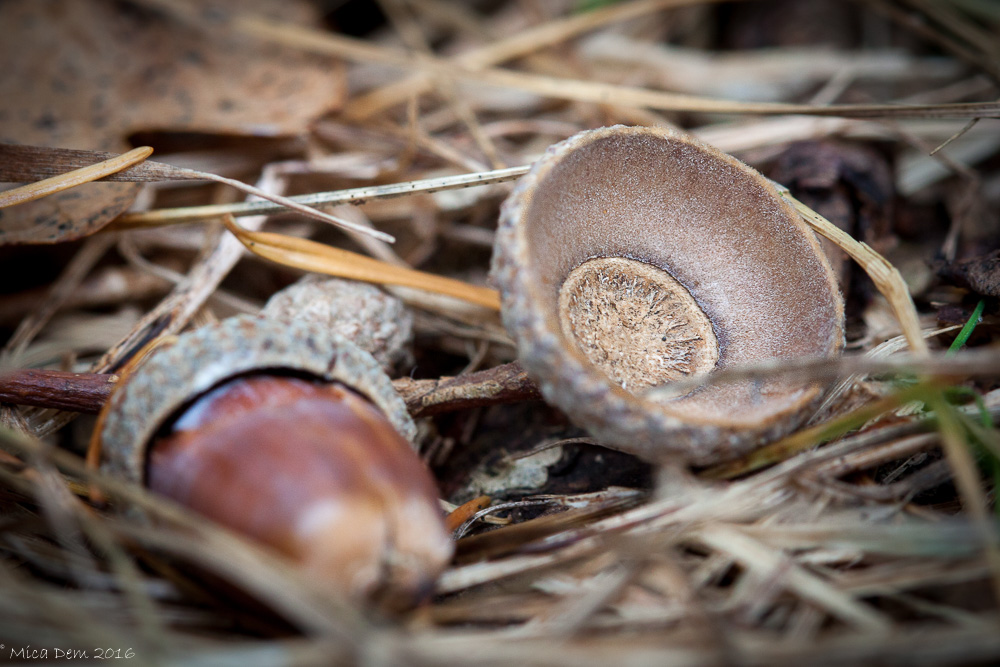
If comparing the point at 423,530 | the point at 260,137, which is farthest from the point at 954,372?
the point at 260,137

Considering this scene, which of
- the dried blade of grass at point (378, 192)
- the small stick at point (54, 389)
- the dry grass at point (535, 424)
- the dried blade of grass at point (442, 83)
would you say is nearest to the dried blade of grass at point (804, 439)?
the dry grass at point (535, 424)

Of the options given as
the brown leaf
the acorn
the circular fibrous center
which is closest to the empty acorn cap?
the circular fibrous center

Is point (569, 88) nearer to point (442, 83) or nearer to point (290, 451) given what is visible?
point (442, 83)

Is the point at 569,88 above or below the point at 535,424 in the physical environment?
above

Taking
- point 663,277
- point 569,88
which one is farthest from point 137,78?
point 663,277

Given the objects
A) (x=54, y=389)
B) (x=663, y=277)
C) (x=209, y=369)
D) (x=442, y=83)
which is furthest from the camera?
(x=442, y=83)

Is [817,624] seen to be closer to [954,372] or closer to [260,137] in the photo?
[954,372]
